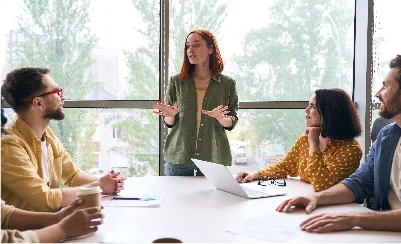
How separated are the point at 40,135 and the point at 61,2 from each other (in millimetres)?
1944

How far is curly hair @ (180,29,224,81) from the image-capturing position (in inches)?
106

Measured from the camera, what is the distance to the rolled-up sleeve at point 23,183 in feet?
4.63

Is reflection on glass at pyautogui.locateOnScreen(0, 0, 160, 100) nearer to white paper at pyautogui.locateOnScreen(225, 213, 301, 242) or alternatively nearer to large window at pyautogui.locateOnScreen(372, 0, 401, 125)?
large window at pyautogui.locateOnScreen(372, 0, 401, 125)

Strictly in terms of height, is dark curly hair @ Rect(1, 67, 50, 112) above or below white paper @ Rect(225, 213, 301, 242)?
above

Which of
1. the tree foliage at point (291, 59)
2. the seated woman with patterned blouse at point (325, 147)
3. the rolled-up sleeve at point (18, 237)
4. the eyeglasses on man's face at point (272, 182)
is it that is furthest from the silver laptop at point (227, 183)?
the tree foliage at point (291, 59)

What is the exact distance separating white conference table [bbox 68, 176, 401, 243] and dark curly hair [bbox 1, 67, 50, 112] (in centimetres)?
65

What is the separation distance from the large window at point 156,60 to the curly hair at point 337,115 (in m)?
1.32

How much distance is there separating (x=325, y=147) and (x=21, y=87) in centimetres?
162

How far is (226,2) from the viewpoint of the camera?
11.1 ft

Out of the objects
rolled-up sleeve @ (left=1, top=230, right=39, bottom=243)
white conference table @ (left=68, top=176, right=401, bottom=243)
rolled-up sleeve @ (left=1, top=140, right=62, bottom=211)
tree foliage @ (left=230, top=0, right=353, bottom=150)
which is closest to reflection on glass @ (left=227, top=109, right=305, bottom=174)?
tree foliage @ (left=230, top=0, right=353, bottom=150)

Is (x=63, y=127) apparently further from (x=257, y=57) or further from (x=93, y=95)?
(x=257, y=57)

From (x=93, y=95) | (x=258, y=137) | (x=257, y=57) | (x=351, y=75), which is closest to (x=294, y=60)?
(x=257, y=57)

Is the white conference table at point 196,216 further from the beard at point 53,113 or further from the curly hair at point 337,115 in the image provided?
the beard at point 53,113

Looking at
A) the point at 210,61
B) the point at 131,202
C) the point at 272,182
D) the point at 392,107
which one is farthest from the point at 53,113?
the point at 392,107
